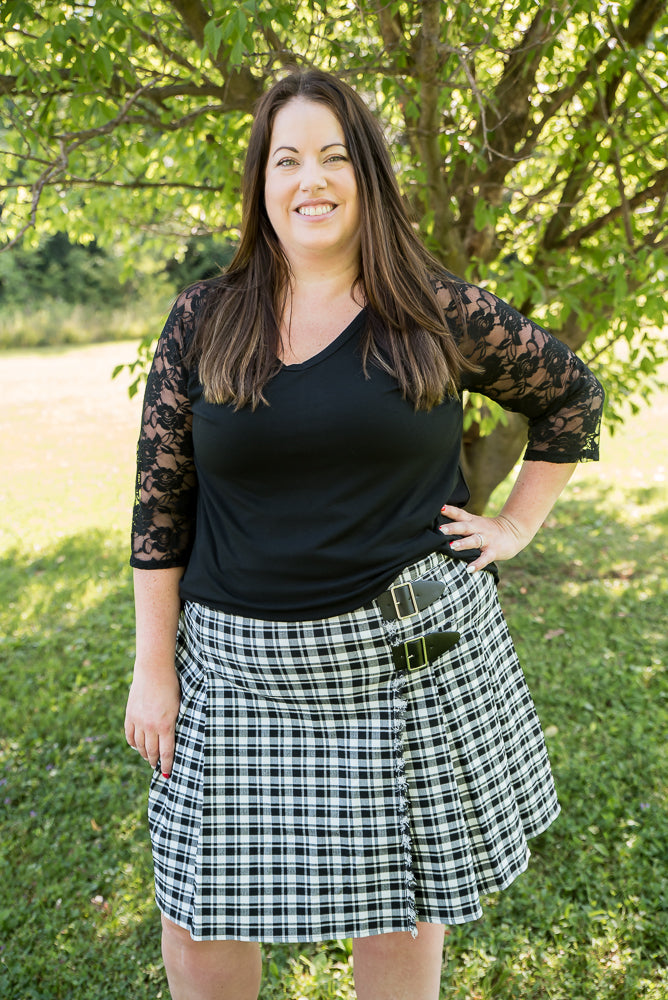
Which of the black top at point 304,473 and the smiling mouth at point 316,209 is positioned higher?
the smiling mouth at point 316,209

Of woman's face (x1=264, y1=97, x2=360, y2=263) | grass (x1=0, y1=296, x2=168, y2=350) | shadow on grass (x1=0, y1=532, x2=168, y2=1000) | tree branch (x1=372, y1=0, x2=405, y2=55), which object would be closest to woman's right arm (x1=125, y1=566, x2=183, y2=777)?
woman's face (x1=264, y1=97, x2=360, y2=263)

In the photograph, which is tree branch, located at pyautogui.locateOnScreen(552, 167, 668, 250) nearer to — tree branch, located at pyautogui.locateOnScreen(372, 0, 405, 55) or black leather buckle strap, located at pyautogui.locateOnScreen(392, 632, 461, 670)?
tree branch, located at pyautogui.locateOnScreen(372, 0, 405, 55)

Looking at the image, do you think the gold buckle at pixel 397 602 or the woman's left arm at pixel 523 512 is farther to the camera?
the woman's left arm at pixel 523 512

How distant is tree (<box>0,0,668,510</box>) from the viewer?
101 inches

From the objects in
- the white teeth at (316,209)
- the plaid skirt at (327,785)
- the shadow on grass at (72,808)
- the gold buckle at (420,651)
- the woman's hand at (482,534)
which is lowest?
the shadow on grass at (72,808)

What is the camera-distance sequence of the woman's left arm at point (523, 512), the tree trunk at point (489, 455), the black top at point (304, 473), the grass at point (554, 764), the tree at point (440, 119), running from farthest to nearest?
the tree trunk at point (489, 455)
the tree at point (440, 119)
the grass at point (554, 764)
the woman's left arm at point (523, 512)
the black top at point (304, 473)

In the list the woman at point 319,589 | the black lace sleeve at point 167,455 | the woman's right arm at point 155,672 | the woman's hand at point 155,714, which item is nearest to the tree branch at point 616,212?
the woman at point 319,589

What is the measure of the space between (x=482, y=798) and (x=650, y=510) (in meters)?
5.29

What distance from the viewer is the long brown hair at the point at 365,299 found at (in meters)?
1.66

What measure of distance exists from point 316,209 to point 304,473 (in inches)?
22.1

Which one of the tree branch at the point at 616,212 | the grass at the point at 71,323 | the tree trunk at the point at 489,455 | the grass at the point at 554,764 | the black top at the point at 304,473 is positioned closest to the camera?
the black top at the point at 304,473

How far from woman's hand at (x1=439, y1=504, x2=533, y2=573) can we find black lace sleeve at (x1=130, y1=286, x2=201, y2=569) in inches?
23.2

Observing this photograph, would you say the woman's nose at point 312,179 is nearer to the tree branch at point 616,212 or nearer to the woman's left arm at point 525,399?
the woman's left arm at point 525,399

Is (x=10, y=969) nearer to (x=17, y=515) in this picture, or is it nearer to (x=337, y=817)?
(x=337, y=817)
